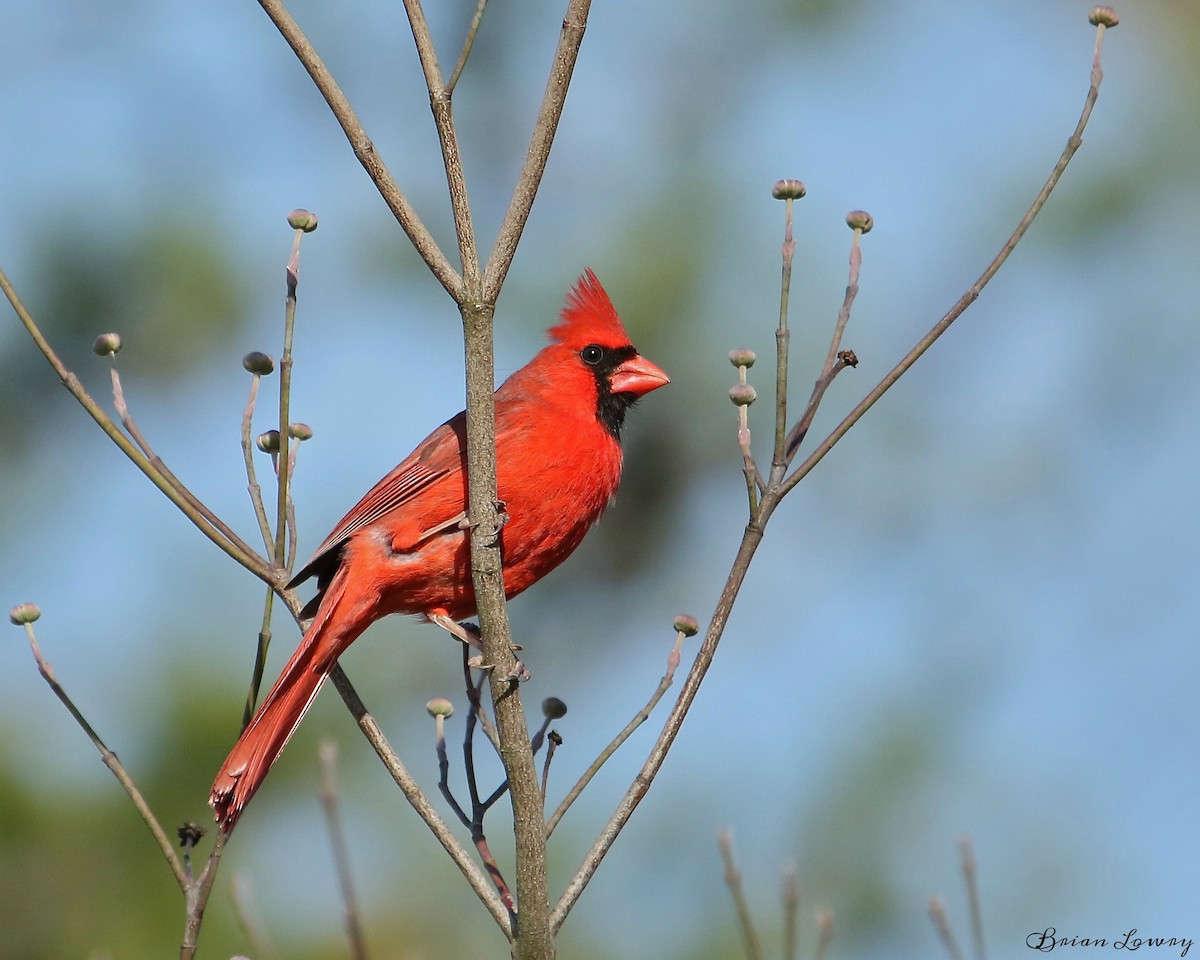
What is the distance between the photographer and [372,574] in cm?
346

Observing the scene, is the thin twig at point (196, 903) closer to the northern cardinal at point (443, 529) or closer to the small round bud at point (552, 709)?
the small round bud at point (552, 709)

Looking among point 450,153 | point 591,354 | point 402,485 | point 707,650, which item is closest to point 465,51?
point 450,153

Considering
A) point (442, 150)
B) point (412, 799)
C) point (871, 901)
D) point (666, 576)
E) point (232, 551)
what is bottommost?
point (871, 901)

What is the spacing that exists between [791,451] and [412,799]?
822 mm

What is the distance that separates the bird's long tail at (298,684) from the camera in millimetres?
2941

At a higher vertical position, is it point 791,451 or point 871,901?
point 791,451

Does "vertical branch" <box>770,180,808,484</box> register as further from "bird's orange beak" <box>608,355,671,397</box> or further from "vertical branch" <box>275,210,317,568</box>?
"bird's orange beak" <box>608,355,671,397</box>

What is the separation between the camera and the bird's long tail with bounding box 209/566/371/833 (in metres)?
2.94

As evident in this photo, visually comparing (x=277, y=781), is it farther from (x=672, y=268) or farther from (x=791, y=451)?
(x=791, y=451)

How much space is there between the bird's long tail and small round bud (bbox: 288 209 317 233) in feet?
2.94

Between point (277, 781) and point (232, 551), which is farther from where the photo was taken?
point (277, 781)

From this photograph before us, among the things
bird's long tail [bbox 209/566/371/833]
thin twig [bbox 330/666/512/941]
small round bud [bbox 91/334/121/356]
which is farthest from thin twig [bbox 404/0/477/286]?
bird's long tail [bbox 209/566/371/833]

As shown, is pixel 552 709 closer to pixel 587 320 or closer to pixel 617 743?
pixel 617 743

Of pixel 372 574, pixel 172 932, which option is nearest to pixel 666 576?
pixel 172 932
